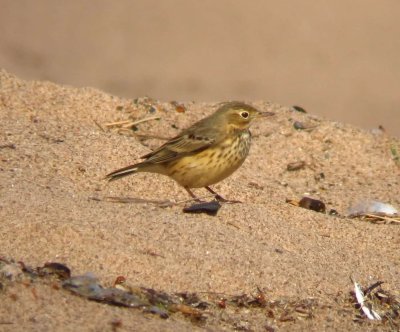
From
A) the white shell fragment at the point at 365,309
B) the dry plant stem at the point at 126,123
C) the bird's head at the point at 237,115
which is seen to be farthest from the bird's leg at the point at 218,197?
the white shell fragment at the point at 365,309

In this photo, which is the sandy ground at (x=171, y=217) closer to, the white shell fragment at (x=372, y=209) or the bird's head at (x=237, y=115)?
the white shell fragment at (x=372, y=209)

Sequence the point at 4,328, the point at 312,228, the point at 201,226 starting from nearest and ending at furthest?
the point at 4,328 → the point at 201,226 → the point at 312,228

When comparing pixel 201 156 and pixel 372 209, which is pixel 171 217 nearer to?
pixel 201 156

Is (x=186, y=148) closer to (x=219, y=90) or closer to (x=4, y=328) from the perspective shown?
(x=4, y=328)

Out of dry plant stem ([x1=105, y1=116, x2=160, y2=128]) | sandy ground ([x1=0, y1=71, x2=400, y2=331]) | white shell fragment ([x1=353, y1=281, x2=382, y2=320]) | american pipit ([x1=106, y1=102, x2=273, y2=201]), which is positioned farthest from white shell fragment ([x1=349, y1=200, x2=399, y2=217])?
dry plant stem ([x1=105, y1=116, x2=160, y2=128])

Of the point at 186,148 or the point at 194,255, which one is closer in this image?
the point at 194,255

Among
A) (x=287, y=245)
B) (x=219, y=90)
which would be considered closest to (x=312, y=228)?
(x=287, y=245)

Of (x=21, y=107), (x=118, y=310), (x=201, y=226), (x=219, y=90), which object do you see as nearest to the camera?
(x=118, y=310)
